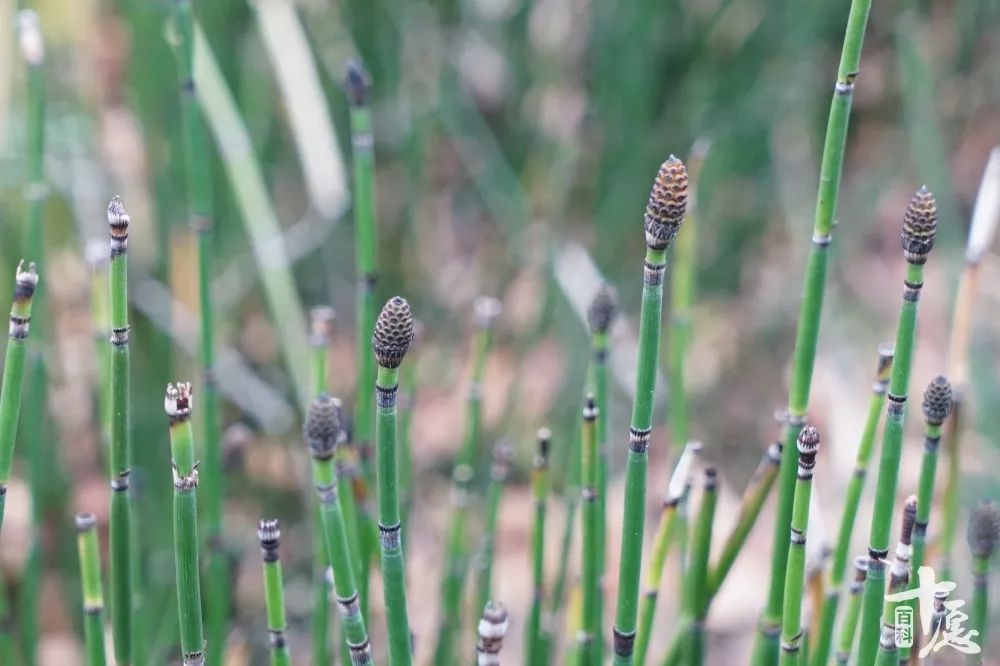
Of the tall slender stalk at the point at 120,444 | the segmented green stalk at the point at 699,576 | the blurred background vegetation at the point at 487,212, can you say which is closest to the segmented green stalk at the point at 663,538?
the segmented green stalk at the point at 699,576

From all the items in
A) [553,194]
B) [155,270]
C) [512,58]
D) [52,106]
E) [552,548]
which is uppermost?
[512,58]

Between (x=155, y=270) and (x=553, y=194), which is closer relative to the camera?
(x=155, y=270)

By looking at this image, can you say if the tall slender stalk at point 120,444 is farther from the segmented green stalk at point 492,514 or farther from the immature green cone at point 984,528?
the immature green cone at point 984,528

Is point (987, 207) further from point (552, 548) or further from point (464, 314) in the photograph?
point (464, 314)

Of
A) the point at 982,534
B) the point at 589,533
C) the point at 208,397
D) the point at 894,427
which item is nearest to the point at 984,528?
the point at 982,534

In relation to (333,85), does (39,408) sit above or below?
below

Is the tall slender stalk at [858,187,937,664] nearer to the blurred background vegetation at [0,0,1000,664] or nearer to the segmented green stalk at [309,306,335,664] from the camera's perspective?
the segmented green stalk at [309,306,335,664]

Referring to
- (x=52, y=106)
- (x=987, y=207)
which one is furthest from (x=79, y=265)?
(x=987, y=207)
